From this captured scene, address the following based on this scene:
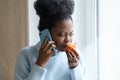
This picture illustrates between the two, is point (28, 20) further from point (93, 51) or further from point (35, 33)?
point (93, 51)

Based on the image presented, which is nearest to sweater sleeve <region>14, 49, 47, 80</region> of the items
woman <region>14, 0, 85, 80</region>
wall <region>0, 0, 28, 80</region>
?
woman <region>14, 0, 85, 80</region>

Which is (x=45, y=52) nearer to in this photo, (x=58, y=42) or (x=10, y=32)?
(x=58, y=42)

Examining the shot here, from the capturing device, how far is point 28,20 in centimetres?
146

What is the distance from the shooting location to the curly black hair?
1003 millimetres

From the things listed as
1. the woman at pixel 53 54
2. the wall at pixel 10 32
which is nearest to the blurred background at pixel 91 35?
the wall at pixel 10 32

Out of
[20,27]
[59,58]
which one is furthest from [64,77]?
[20,27]

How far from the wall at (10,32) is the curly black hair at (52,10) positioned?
404 millimetres

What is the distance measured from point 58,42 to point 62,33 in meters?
0.04

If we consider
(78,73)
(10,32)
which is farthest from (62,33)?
(10,32)

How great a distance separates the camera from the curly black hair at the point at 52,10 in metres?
1.00

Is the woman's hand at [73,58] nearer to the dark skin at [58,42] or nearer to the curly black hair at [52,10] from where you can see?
the dark skin at [58,42]

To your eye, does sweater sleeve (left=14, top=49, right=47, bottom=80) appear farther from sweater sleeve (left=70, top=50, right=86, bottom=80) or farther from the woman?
sweater sleeve (left=70, top=50, right=86, bottom=80)

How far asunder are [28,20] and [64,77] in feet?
1.64

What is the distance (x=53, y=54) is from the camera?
1.01 m
